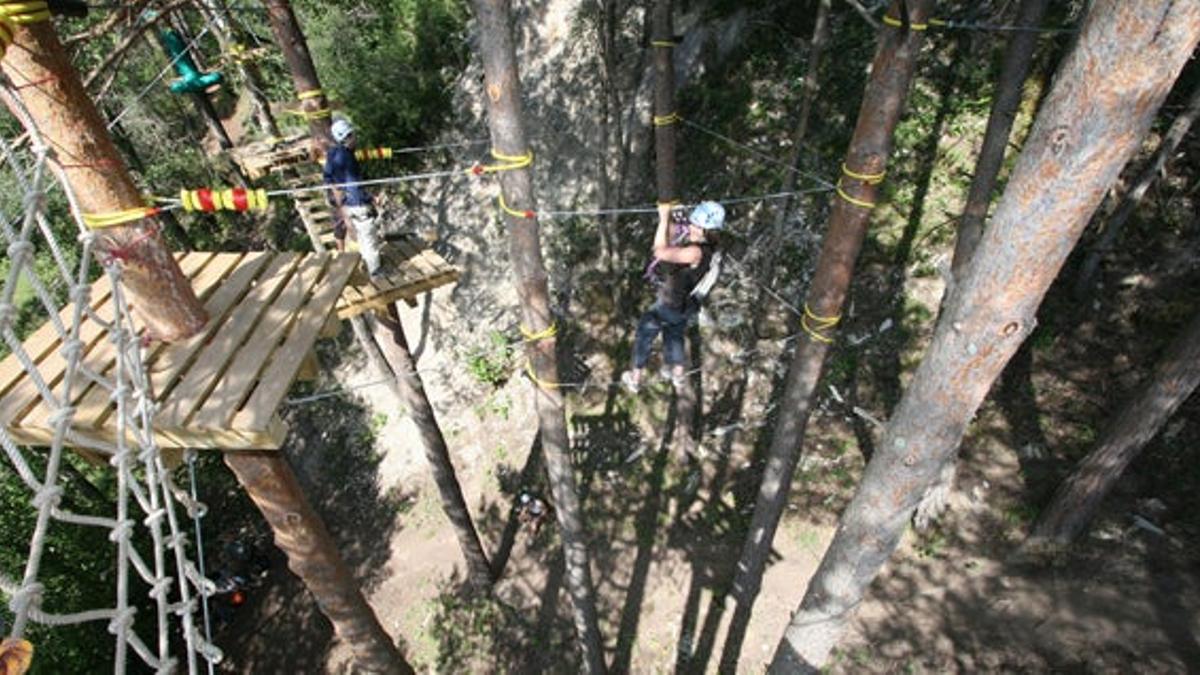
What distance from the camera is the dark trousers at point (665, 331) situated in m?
6.13

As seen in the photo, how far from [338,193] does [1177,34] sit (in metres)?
5.56

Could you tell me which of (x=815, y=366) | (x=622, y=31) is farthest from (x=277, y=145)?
(x=815, y=366)

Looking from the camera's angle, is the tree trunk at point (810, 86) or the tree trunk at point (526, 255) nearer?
the tree trunk at point (526, 255)

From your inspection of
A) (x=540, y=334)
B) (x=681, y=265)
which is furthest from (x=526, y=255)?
(x=681, y=265)

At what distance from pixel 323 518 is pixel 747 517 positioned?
801 cm

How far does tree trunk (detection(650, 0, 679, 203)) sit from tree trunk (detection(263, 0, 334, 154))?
3156 millimetres

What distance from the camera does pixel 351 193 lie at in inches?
210

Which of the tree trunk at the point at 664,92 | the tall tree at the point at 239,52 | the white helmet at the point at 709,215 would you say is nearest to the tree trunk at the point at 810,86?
the white helmet at the point at 709,215

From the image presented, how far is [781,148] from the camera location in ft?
30.7

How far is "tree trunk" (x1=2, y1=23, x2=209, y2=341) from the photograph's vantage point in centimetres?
227

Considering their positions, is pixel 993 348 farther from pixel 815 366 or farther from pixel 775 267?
pixel 775 267

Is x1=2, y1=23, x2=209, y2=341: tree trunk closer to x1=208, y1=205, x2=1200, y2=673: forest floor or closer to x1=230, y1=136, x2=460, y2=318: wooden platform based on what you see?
x1=230, y1=136, x2=460, y2=318: wooden platform

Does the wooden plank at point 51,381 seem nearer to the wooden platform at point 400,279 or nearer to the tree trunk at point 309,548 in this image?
the tree trunk at point 309,548

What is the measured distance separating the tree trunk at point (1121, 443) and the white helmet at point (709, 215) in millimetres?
4250
